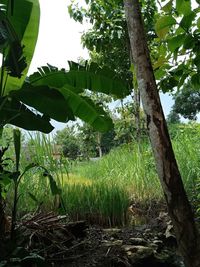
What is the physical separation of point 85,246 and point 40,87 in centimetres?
155

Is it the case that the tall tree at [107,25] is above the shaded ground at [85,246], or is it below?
above

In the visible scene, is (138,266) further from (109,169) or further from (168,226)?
(109,169)

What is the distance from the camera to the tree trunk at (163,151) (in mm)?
2436

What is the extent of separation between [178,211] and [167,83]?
2.56 feet

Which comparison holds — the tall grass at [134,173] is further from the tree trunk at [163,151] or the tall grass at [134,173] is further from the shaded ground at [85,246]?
the tree trunk at [163,151]

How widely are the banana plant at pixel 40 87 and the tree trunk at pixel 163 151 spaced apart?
31.5 inches

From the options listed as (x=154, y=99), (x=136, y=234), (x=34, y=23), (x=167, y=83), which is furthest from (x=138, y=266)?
(x=34, y=23)

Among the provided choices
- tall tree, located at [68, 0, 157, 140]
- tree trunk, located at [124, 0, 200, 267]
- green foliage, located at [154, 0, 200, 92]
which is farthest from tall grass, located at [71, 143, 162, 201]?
green foliage, located at [154, 0, 200, 92]

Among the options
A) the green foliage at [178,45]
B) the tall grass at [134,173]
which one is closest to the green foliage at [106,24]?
the tall grass at [134,173]

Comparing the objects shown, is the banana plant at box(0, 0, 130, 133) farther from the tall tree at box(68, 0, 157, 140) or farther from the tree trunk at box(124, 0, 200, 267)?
the tall tree at box(68, 0, 157, 140)

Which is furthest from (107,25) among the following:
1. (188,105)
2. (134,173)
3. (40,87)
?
(188,105)

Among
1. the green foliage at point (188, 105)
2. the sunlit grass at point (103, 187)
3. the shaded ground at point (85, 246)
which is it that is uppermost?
the green foliage at point (188, 105)

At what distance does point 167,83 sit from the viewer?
2.27 meters

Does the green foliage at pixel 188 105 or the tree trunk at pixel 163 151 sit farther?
the green foliage at pixel 188 105
